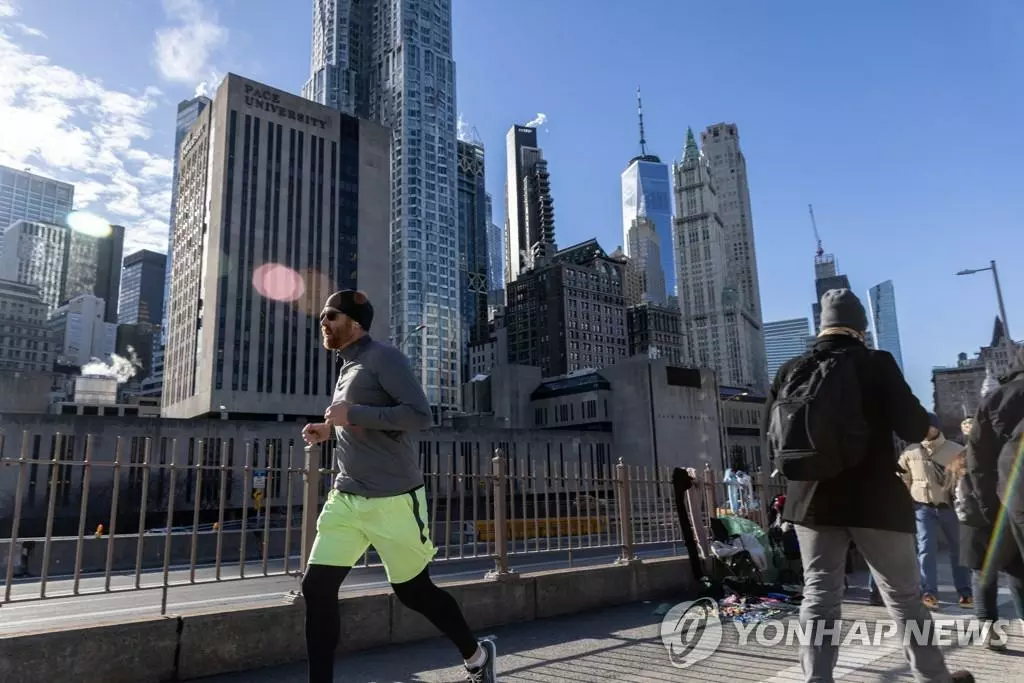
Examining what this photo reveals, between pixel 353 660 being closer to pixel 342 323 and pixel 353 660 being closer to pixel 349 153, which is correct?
pixel 342 323

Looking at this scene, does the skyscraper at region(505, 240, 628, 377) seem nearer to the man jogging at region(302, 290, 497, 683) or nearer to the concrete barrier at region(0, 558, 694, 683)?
the concrete barrier at region(0, 558, 694, 683)

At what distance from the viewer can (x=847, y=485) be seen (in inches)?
116

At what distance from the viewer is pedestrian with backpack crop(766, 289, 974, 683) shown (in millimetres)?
2883

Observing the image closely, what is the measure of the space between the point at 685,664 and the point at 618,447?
68751 mm

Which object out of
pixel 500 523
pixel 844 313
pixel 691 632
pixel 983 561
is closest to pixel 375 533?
pixel 844 313

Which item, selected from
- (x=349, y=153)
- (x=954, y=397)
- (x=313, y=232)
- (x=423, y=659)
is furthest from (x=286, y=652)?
(x=954, y=397)

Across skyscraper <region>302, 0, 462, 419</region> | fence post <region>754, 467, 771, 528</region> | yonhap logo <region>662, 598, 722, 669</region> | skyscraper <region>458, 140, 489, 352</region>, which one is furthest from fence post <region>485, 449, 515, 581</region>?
skyscraper <region>458, 140, 489, 352</region>

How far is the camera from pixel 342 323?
11.7 ft

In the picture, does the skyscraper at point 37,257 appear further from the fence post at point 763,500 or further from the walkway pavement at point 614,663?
the walkway pavement at point 614,663

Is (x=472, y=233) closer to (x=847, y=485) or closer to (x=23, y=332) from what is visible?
(x=23, y=332)

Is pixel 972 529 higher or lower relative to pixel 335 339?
lower

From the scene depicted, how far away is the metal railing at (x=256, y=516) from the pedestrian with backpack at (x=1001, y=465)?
3122mm

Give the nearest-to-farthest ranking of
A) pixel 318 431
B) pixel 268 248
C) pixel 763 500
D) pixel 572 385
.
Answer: pixel 318 431 < pixel 763 500 < pixel 572 385 < pixel 268 248

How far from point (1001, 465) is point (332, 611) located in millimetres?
3931
